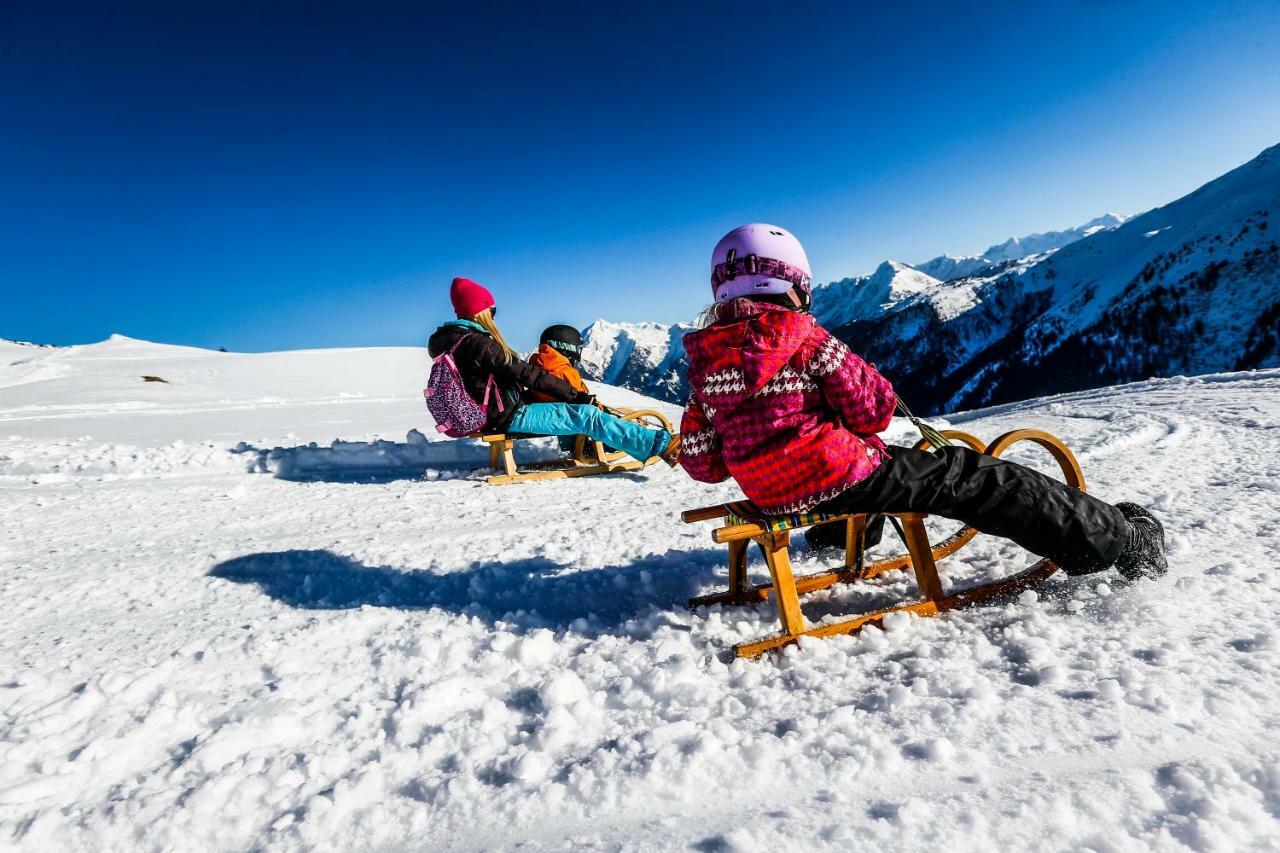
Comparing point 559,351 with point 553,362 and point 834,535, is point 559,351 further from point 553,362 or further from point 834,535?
point 834,535

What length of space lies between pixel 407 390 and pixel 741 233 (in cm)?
1612

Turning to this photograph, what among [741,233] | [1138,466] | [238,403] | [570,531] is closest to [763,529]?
[741,233]

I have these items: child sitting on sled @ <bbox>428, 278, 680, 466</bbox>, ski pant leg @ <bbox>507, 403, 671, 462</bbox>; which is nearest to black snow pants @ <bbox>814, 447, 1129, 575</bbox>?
child sitting on sled @ <bbox>428, 278, 680, 466</bbox>

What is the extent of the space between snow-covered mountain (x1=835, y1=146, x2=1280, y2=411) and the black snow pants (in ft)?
305

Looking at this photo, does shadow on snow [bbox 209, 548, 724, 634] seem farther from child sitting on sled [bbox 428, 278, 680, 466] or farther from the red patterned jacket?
child sitting on sled [bbox 428, 278, 680, 466]

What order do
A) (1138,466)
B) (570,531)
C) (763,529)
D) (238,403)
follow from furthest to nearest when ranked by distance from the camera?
(238,403)
(1138,466)
(570,531)
(763,529)

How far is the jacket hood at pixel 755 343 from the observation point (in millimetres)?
2426

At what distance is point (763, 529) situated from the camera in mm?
2545

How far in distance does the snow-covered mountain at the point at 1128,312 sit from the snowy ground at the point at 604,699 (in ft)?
306

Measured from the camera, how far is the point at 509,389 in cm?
641

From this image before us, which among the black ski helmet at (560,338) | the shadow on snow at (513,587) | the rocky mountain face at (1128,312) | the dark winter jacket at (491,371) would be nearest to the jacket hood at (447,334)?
the dark winter jacket at (491,371)

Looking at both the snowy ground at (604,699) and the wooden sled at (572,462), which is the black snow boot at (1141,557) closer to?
the snowy ground at (604,699)

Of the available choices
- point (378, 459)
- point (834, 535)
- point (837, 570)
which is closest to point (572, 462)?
point (378, 459)

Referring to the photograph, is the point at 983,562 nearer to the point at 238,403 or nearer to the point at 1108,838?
the point at 1108,838
